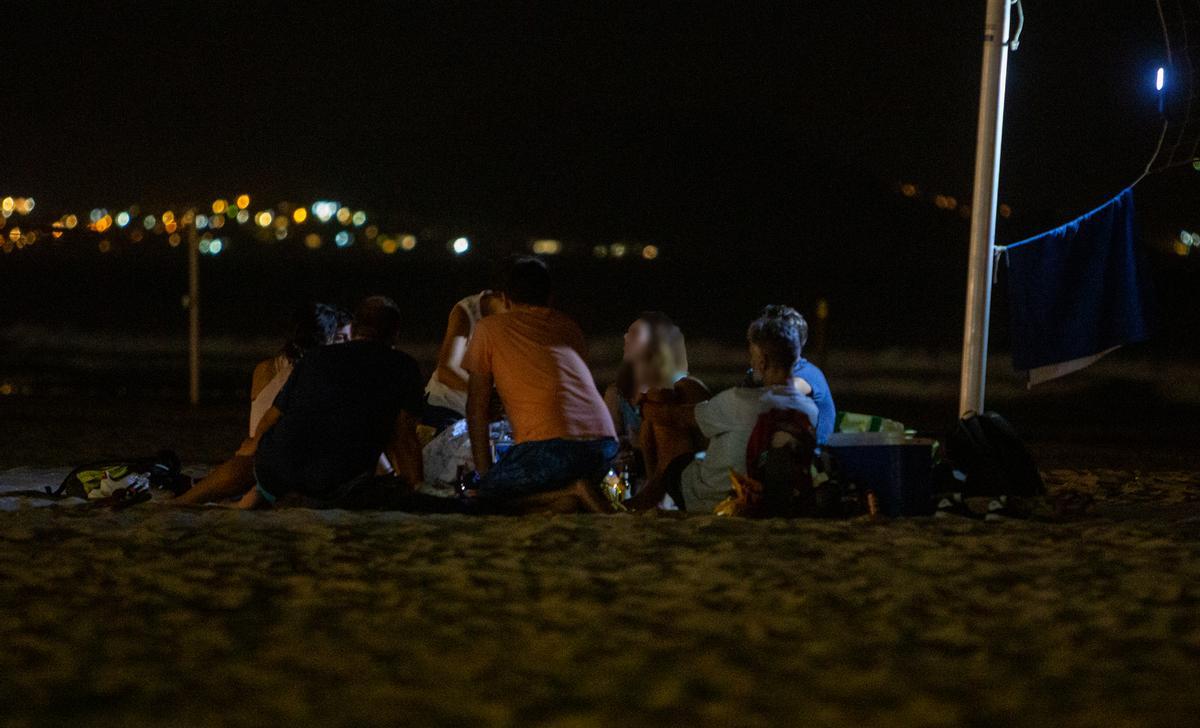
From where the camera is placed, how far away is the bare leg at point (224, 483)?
8383 millimetres

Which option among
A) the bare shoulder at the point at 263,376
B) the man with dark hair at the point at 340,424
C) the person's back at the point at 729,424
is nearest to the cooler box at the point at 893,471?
the person's back at the point at 729,424

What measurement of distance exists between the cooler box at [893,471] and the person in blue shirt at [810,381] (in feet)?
1.29

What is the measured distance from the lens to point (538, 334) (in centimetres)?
783

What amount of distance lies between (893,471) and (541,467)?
1758 millimetres

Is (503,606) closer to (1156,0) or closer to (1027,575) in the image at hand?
(1027,575)

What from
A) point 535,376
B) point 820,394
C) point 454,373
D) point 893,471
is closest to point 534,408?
point 535,376

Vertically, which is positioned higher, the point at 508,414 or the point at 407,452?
the point at 508,414

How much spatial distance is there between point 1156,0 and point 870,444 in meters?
4.10

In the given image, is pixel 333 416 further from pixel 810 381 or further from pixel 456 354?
pixel 810 381

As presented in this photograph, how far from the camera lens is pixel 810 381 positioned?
8.50 m

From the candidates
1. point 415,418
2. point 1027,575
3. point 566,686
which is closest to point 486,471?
point 415,418

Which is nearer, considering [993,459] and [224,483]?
[993,459]

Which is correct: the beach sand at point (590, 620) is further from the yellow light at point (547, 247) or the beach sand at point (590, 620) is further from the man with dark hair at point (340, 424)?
the yellow light at point (547, 247)

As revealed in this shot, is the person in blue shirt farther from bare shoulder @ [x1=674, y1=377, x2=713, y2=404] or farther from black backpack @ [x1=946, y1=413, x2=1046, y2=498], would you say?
black backpack @ [x1=946, y1=413, x2=1046, y2=498]
